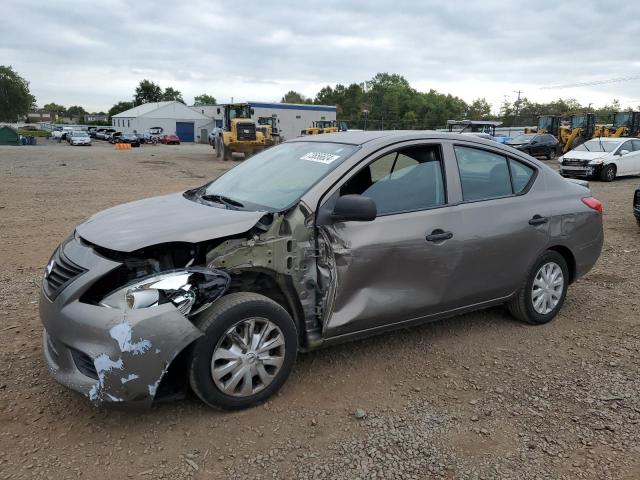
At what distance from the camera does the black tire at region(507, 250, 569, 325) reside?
446 cm

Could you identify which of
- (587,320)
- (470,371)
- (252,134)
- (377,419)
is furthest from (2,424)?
(252,134)

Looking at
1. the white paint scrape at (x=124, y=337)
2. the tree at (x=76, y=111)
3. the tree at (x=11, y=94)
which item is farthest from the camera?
the tree at (x=76, y=111)

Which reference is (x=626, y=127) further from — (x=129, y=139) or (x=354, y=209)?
(x=129, y=139)

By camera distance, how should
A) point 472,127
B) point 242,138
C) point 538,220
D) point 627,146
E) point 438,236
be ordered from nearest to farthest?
1. point 438,236
2. point 538,220
3. point 627,146
4. point 242,138
5. point 472,127

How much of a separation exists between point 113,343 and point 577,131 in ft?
102

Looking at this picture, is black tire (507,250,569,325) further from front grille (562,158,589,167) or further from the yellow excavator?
the yellow excavator

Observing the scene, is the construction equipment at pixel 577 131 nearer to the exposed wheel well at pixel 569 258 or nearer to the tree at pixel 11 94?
the exposed wheel well at pixel 569 258

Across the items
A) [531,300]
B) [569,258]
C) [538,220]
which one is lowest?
[531,300]

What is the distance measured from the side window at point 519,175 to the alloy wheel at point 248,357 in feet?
8.09

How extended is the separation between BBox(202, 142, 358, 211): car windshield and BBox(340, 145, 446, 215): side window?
0.66 feet

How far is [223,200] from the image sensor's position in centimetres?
380

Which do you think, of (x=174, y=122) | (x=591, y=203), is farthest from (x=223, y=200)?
(x=174, y=122)

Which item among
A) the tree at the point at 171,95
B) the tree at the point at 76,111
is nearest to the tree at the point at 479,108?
the tree at the point at 171,95

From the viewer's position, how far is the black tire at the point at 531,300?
4.46 m
